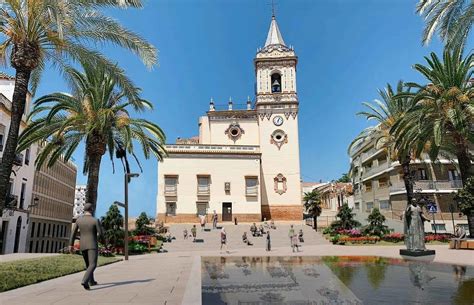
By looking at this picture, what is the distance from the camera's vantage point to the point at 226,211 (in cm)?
4225

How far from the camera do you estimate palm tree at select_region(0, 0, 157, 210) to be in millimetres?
10305

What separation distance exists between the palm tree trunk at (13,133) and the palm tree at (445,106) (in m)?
19.9

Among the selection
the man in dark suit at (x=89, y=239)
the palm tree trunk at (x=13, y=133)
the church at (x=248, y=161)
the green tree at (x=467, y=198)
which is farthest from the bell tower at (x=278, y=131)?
the man in dark suit at (x=89, y=239)

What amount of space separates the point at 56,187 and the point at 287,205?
29718 millimetres

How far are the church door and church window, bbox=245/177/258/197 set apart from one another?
2.53 metres

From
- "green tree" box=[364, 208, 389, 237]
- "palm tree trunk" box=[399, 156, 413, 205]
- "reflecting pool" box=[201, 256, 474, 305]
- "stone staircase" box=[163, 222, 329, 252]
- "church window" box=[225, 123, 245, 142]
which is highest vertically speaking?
"church window" box=[225, 123, 245, 142]

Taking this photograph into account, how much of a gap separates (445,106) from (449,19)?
30.9 feet

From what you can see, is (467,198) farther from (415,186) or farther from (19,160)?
(19,160)

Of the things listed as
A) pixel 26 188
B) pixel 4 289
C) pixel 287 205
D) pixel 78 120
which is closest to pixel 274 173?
pixel 287 205

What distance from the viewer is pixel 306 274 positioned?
1027cm

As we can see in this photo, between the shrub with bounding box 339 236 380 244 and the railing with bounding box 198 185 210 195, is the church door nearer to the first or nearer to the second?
the railing with bounding box 198 185 210 195

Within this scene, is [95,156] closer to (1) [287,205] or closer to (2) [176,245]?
(2) [176,245]

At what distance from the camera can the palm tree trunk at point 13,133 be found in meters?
9.92

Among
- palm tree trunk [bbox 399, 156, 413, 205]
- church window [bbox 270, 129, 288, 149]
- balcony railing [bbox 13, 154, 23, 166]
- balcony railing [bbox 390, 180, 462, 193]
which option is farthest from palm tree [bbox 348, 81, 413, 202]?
balcony railing [bbox 13, 154, 23, 166]
